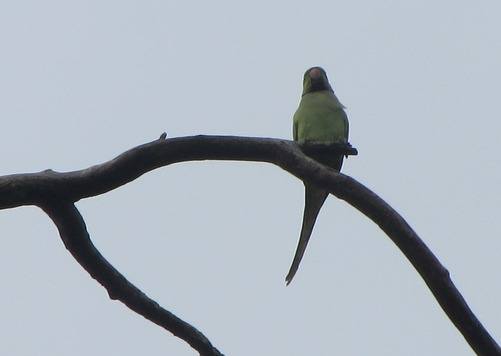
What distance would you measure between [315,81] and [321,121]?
692mm

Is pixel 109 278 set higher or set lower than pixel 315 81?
lower

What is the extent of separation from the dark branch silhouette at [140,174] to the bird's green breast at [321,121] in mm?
2003

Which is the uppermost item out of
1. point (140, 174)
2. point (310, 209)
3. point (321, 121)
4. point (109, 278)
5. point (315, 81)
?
point (315, 81)

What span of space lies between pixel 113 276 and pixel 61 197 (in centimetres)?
31

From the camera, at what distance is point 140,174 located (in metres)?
2.49

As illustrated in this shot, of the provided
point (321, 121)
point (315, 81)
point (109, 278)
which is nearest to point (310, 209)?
point (321, 121)

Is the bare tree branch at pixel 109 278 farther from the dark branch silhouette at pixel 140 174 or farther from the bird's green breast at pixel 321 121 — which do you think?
the bird's green breast at pixel 321 121

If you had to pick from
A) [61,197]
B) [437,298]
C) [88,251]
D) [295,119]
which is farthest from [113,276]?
[295,119]

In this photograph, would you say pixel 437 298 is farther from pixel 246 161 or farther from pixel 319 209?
pixel 319 209

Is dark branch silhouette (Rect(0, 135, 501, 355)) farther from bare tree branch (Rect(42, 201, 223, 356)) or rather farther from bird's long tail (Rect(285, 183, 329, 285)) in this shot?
bird's long tail (Rect(285, 183, 329, 285))

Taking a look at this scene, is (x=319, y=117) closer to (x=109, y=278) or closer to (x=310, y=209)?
(x=310, y=209)

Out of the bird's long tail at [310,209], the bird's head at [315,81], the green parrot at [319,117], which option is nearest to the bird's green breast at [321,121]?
the green parrot at [319,117]

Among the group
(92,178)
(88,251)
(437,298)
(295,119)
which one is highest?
(295,119)

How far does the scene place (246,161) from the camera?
101 inches
